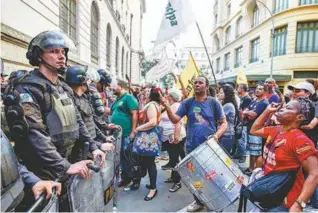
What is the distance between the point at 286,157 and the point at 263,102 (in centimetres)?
322

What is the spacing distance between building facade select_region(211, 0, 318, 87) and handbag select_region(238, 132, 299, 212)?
1658 centimetres

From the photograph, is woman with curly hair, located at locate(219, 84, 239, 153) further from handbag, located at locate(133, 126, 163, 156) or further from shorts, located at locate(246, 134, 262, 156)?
handbag, located at locate(133, 126, 163, 156)

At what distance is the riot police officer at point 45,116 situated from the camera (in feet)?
6.17

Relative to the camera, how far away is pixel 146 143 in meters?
4.34

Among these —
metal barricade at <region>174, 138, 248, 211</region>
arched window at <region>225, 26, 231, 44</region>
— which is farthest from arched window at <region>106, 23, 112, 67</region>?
arched window at <region>225, 26, 231, 44</region>

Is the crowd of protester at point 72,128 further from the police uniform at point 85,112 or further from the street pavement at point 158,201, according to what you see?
the street pavement at point 158,201

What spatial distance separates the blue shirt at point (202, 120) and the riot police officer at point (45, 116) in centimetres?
169

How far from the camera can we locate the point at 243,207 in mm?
2553

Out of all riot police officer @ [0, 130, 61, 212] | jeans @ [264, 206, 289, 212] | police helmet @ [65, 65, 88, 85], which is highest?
police helmet @ [65, 65, 88, 85]

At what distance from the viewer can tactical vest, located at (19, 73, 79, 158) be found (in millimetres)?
2043

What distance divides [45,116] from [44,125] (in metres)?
0.08

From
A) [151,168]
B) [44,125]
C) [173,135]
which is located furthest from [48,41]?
[173,135]

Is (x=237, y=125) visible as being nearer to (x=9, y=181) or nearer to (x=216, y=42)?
(x=9, y=181)

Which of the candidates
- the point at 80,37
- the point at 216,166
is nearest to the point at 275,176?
the point at 216,166
